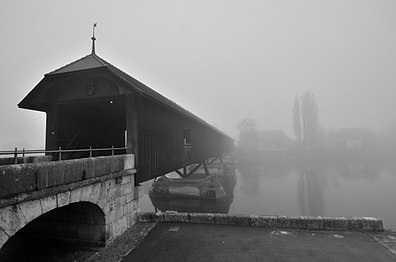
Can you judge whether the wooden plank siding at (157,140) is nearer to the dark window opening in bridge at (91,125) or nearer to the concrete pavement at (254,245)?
the dark window opening in bridge at (91,125)

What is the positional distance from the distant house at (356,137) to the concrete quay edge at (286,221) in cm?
6429

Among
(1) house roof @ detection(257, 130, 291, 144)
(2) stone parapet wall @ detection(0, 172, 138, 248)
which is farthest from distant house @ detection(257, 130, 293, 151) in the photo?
(2) stone parapet wall @ detection(0, 172, 138, 248)

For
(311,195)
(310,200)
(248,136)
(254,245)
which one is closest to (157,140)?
(254,245)

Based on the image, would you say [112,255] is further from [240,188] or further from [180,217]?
[240,188]

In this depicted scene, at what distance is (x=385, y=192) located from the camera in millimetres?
20109

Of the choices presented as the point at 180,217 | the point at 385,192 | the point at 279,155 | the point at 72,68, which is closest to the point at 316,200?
the point at 385,192

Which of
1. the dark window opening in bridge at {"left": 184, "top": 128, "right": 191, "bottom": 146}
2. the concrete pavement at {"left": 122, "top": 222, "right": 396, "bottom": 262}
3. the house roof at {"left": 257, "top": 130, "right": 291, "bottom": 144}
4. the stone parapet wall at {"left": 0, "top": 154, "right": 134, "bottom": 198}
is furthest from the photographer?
the house roof at {"left": 257, "top": 130, "right": 291, "bottom": 144}

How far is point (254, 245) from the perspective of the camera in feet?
17.8

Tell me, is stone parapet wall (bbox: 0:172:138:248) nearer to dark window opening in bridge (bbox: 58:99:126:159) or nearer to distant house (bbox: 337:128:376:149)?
dark window opening in bridge (bbox: 58:99:126:159)

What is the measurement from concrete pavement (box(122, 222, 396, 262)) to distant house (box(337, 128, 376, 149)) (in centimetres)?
6552

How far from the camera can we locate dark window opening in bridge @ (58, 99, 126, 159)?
28.5ft

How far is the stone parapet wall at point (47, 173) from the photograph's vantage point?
344 centimetres

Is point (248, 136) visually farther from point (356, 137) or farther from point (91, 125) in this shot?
point (91, 125)

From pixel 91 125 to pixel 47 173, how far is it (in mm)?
6719
